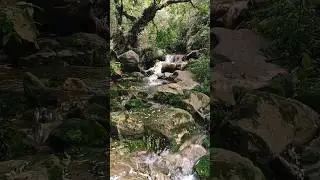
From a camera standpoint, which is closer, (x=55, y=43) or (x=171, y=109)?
(x=171, y=109)

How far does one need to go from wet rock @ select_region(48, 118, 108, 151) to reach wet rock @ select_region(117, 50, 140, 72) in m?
3.23

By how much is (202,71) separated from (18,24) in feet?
14.1

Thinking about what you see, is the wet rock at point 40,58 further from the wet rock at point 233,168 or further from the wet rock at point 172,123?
the wet rock at point 233,168

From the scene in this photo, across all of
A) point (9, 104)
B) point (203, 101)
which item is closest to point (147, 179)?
point (203, 101)

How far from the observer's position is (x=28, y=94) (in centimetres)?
783

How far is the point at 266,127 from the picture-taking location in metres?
6.68

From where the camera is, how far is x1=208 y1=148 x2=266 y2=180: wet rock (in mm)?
5734

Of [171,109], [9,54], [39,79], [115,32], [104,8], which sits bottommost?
[171,109]

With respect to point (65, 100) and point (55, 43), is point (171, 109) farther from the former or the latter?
point (55, 43)

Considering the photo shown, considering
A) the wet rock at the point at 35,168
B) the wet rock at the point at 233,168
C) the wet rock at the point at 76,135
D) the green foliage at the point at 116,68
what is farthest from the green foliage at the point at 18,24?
the wet rock at the point at 233,168

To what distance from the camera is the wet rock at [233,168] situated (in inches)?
226

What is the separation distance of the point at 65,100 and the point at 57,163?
2317 mm

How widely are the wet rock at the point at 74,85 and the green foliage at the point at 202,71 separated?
249 cm

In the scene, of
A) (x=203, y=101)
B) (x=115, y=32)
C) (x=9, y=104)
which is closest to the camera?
(x=9, y=104)
